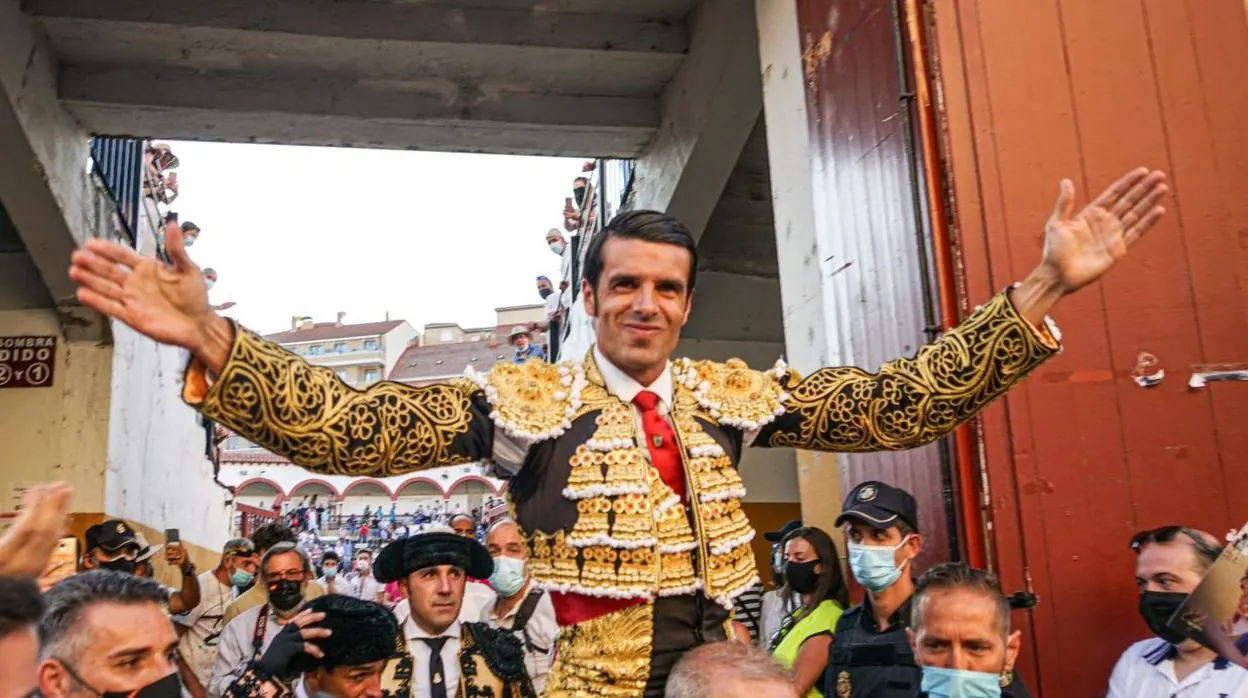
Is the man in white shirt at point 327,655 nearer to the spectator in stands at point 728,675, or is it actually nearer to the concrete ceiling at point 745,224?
the spectator in stands at point 728,675

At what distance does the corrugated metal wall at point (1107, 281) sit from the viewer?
3.54 metres

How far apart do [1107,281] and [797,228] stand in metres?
1.58

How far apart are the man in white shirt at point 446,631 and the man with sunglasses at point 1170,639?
2.10 m

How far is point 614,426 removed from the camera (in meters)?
2.36

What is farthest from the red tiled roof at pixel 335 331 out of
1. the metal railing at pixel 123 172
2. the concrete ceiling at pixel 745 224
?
the concrete ceiling at pixel 745 224

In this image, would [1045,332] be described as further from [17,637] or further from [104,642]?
[104,642]

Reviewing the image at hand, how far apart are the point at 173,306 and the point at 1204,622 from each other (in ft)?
8.81

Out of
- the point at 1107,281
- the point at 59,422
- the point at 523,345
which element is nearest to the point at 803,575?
the point at 1107,281

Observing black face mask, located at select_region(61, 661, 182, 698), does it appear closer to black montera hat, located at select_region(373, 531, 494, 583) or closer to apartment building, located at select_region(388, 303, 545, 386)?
black montera hat, located at select_region(373, 531, 494, 583)

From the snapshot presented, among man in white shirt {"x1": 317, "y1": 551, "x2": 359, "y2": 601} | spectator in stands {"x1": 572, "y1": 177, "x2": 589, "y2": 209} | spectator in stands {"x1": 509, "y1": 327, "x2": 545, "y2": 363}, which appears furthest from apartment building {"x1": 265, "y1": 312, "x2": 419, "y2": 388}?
spectator in stands {"x1": 572, "y1": 177, "x2": 589, "y2": 209}

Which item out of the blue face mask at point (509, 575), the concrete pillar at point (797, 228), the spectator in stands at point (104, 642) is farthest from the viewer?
the blue face mask at point (509, 575)

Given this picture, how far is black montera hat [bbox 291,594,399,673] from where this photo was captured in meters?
3.45

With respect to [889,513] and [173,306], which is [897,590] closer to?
[889,513]

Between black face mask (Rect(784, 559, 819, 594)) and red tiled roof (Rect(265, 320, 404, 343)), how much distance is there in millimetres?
62542
